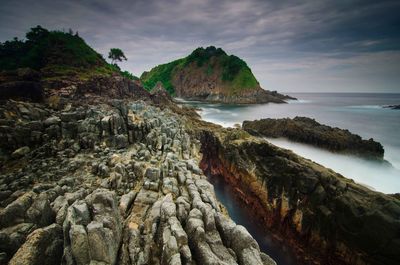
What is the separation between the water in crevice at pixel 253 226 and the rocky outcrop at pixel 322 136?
2049 cm

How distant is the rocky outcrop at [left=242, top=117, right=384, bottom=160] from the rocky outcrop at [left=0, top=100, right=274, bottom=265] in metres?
29.8

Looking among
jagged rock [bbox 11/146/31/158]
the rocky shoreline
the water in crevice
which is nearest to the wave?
the rocky shoreline

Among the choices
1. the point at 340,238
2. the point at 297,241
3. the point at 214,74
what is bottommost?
the point at 297,241

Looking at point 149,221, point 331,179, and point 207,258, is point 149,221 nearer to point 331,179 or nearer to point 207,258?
point 207,258

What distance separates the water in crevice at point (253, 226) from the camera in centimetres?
1680

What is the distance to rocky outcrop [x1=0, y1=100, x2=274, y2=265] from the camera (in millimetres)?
6920

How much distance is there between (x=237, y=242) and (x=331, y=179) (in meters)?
13.0

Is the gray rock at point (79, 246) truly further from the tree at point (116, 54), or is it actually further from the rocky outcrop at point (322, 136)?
the tree at point (116, 54)

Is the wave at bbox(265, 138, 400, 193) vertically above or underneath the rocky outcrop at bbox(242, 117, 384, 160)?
underneath

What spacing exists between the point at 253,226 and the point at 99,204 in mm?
16655

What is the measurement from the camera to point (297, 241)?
685 inches

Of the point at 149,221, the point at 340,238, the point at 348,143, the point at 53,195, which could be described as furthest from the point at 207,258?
the point at 348,143

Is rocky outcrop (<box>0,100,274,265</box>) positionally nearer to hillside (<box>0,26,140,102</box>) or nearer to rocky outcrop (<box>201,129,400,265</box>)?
rocky outcrop (<box>201,129,400,265</box>)

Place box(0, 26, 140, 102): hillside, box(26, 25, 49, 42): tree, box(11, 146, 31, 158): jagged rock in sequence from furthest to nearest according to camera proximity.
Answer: box(26, 25, 49, 42): tree < box(0, 26, 140, 102): hillside < box(11, 146, 31, 158): jagged rock
